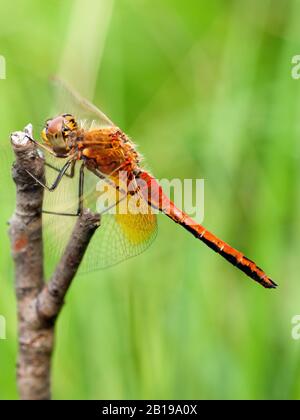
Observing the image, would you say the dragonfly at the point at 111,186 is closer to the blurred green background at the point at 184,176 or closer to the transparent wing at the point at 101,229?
the transparent wing at the point at 101,229

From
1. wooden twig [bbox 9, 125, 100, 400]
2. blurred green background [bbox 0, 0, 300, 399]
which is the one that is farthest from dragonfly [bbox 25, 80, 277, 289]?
wooden twig [bbox 9, 125, 100, 400]

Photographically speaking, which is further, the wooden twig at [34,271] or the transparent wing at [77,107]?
the transparent wing at [77,107]

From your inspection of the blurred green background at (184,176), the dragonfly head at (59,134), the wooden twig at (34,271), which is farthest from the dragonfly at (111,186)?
the wooden twig at (34,271)

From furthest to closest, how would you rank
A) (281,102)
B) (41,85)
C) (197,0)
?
(197,0), (41,85), (281,102)

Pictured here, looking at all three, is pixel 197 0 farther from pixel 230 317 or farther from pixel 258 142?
pixel 230 317

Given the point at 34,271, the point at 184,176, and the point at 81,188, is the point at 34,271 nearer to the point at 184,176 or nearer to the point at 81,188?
the point at 81,188
